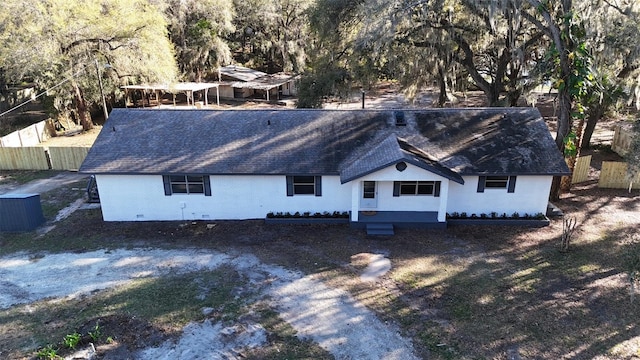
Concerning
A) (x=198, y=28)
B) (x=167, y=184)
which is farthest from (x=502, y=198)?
(x=198, y=28)

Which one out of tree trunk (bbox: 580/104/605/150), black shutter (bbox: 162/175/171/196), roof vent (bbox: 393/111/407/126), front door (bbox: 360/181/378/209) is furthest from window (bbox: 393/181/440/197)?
tree trunk (bbox: 580/104/605/150)

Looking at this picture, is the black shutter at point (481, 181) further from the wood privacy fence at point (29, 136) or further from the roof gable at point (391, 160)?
the wood privacy fence at point (29, 136)

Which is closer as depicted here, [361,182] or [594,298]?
[594,298]

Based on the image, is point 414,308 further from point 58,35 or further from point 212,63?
point 212,63

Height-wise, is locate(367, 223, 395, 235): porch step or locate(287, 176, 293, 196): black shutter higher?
locate(287, 176, 293, 196): black shutter

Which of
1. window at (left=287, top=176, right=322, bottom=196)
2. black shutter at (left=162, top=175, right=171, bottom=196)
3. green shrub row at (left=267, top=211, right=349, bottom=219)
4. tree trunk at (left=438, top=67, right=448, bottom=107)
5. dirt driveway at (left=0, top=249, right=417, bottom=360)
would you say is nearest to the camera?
dirt driveway at (left=0, top=249, right=417, bottom=360)

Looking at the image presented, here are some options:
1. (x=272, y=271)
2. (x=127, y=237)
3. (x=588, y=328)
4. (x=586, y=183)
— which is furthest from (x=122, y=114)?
(x=586, y=183)

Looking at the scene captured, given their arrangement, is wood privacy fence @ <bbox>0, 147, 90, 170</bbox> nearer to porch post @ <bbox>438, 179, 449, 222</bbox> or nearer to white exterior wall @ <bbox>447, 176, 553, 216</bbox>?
porch post @ <bbox>438, 179, 449, 222</bbox>
